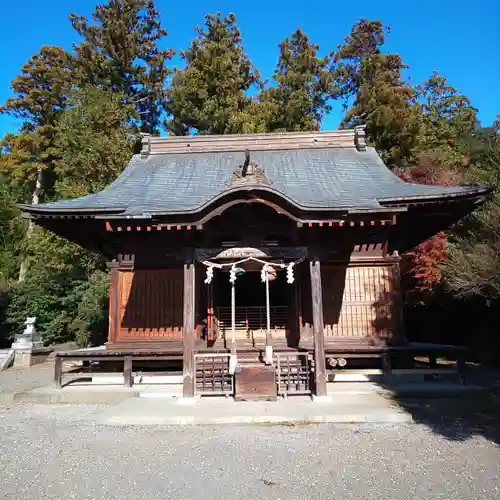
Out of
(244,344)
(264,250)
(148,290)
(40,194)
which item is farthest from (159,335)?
(40,194)

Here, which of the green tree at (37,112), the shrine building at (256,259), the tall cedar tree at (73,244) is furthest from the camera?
the green tree at (37,112)

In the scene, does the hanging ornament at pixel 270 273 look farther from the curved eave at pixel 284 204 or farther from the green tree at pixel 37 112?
the green tree at pixel 37 112

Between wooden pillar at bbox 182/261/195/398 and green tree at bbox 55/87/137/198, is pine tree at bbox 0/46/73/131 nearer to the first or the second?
green tree at bbox 55/87/137/198

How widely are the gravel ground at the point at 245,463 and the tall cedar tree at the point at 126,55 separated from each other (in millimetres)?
24660

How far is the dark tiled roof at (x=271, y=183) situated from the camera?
829 cm

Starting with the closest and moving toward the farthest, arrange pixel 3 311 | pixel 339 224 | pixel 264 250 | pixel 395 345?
pixel 339 224 < pixel 264 250 < pixel 395 345 < pixel 3 311

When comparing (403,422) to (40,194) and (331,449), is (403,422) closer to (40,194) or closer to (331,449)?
(331,449)

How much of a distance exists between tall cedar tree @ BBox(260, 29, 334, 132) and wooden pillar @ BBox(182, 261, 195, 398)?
17.7m

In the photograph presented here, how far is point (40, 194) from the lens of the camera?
90.6 ft

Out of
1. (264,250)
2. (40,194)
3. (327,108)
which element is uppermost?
(327,108)

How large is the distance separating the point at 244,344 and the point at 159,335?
6.67ft

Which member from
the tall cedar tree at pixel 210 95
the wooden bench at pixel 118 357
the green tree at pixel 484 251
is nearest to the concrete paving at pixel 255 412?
the wooden bench at pixel 118 357

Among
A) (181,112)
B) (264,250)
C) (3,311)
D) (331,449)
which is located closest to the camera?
(331,449)

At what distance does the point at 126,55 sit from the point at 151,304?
22.4 m
